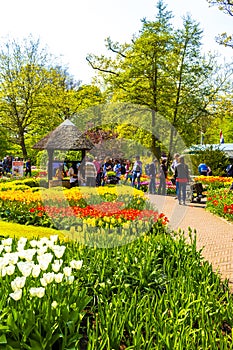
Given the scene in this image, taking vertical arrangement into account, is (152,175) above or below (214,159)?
below

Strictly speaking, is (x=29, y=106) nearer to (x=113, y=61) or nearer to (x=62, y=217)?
(x=113, y=61)

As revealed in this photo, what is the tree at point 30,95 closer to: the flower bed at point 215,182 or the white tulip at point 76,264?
the flower bed at point 215,182

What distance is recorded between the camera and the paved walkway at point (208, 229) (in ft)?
21.7

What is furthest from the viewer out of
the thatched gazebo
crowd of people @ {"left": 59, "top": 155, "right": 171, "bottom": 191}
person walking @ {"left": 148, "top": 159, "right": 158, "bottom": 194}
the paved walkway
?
the thatched gazebo

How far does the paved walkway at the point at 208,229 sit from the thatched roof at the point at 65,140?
510cm

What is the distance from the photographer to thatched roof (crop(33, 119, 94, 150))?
18.9 meters

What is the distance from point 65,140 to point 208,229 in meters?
10.7

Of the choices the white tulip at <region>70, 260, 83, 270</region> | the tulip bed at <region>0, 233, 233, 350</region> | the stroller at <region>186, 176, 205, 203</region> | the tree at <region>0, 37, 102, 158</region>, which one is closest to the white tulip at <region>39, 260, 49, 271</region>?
the tulip bed at <region>0, 233, 233, 350</region>

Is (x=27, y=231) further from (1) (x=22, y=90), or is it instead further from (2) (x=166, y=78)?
(1) (x=22, y=90)

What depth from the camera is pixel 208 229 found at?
9875mm

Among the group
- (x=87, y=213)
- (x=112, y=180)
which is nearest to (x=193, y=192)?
(x=112, y=180)

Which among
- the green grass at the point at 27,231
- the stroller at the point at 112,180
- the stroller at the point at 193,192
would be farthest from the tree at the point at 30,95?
the green grass at the point at 27,231

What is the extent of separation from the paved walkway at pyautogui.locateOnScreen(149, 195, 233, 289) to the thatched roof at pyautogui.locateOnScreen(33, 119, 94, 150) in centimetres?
510

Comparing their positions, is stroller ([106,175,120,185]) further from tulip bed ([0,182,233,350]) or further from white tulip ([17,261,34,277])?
white tulip ([17,261,34,277])
